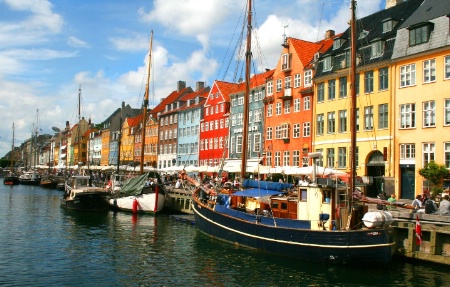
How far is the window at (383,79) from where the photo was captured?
4031cm

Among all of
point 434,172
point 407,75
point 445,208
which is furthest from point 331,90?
point 445,208

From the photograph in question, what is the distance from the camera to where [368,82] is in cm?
4203

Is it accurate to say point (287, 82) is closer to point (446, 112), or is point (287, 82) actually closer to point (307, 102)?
point (307, 102)

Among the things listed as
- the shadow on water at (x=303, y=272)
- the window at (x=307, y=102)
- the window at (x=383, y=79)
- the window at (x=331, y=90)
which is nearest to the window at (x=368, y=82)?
the window at (x=383, y=79)

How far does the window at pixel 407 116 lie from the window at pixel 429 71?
7.48ft

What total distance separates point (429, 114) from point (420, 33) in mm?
6473

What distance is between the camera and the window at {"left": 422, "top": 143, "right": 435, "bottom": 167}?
119 feet

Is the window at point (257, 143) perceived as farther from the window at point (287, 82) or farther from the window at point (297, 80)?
the window at point (297, 80)

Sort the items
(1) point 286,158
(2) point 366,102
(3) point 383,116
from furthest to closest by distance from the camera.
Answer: (1) point 286,158, (2) point 366,102, (3) point 383,116

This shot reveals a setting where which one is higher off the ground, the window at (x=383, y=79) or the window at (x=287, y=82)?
the window at (x=287, y=82)

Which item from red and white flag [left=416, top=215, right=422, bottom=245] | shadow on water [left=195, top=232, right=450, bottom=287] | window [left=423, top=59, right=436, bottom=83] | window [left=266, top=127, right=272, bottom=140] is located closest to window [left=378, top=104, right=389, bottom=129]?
window [left=423, top=59, right=436, bottom=83]

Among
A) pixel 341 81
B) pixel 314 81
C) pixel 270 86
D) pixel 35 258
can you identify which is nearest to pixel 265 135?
pixel 270 86

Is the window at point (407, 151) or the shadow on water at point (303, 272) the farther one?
the window at point (407, 151)

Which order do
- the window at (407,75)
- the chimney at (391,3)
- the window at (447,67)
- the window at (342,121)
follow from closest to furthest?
1. the window at (447,67)
2. the window at (407,75)
3. the window at (342,121)
4. the chimney at (391,3)
